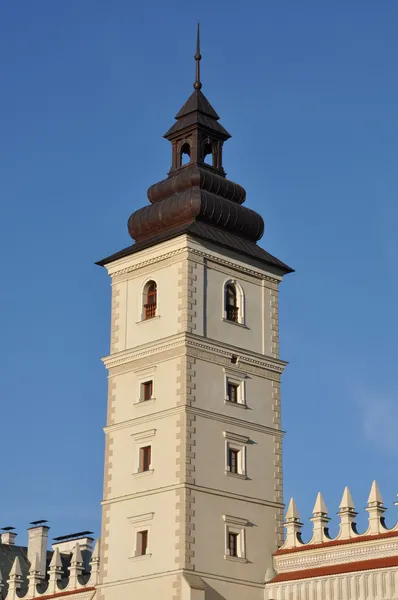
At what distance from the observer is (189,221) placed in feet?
173

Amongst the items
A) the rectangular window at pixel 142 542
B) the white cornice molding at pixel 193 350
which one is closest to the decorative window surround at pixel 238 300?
the white cornice molding at pixel 193 350

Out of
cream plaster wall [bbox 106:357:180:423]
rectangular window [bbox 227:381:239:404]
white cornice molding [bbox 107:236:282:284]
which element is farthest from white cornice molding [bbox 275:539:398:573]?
white cornice molding [bbox 107:236:282:284]

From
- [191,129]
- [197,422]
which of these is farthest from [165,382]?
[191,129]

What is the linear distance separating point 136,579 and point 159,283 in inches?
389

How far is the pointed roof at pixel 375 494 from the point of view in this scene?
47219mm

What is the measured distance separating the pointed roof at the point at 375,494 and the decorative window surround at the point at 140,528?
283 inches

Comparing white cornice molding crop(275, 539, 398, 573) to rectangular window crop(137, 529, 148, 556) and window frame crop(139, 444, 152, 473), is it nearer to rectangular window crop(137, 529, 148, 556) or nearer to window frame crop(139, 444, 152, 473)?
rectangular window crop(137, 529, 148, 556)

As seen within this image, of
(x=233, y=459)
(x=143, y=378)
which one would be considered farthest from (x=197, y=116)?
(x=233, y=459)

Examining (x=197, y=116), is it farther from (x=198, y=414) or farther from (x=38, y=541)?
(x=38, y=541)

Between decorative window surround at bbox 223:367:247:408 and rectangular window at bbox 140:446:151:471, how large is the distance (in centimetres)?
308

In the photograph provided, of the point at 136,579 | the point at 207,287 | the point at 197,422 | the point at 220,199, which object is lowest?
the point at 136,579

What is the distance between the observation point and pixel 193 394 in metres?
50.4

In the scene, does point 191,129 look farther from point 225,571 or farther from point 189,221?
point 225,571

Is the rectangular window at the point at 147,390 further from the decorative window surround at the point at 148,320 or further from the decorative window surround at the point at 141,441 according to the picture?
the decorative window surround at the point at 148,320
